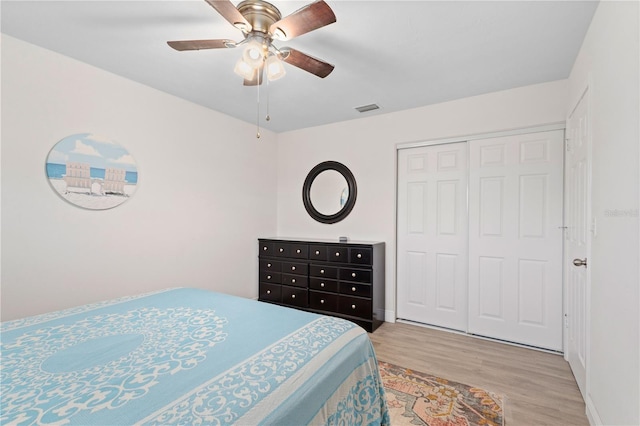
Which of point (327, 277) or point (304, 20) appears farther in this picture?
point (327, 277)

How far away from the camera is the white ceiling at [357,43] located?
1809 mm

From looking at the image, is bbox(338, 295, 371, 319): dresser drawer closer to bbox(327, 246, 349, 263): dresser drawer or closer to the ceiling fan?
bbox(327, 246, 349, 263): dresser drawer

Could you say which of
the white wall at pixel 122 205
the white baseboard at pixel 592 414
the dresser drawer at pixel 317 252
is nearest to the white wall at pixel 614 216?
the white baseboard at pixel 592 414

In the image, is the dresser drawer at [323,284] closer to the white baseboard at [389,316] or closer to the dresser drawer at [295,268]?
the dresser drawer at [295,268]

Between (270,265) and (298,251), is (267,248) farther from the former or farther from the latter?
(298,251)

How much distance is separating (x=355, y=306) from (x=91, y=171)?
2.89m

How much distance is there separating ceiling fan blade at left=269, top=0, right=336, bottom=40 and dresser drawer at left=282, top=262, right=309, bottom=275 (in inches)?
103

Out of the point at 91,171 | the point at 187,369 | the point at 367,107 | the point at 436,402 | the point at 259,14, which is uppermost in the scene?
the point at 367,107

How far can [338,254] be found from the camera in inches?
136

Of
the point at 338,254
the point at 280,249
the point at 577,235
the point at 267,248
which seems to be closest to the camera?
the point at 577,235

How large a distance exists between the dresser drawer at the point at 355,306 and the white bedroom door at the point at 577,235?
5.80 feet

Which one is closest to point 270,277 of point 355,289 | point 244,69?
point 355,289

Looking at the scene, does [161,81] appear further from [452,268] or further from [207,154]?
[452,268]

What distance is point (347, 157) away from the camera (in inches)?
155
